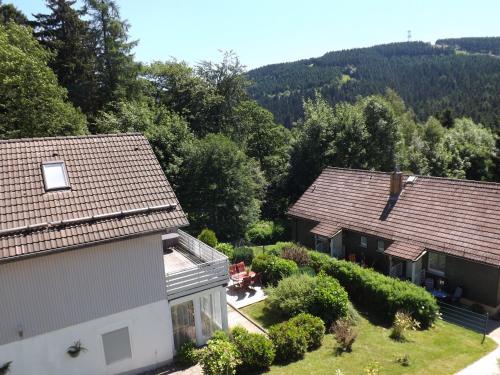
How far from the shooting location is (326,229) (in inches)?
947

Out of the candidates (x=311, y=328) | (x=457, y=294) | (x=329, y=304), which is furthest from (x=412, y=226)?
(x=311, y=328)

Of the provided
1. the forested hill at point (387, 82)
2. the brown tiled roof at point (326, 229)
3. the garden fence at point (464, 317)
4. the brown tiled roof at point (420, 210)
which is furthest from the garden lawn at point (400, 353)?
the forested hill at point (387, 82)

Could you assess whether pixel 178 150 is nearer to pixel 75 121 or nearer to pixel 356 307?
pixel 75 121

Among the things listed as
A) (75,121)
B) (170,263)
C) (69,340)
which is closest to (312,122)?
(75,121)

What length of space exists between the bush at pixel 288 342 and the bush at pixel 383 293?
500 centimetres

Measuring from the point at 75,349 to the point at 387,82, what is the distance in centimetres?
15518

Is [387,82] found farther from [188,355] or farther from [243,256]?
[188,355]

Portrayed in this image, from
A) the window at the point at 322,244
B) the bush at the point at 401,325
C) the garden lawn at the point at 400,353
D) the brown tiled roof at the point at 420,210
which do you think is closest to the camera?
the garden lawn at the point at 400,353

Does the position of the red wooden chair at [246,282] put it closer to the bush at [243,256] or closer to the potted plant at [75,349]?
the bush at [243,256]

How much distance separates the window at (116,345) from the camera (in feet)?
40.9

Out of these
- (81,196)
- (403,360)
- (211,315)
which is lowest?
(403,360)

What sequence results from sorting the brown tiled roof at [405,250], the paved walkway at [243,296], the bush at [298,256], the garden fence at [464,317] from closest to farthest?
the garden fence at [464,317], the paved walkway at [243,296], the brown tiled roof at [405,250], the bush at [298,256]

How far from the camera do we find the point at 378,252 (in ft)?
72.9

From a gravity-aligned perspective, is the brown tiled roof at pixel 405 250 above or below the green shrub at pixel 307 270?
above
